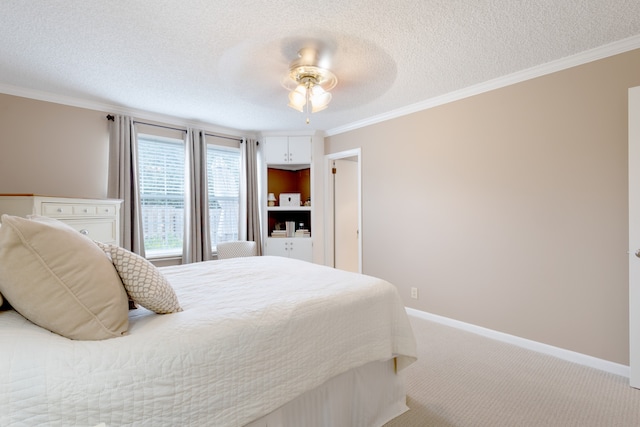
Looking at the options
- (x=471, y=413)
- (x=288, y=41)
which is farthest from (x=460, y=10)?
(x=471, y=413)

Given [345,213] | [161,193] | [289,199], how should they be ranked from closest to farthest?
[161,193], [289,199], [345,213]

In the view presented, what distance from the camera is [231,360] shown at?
108 cm

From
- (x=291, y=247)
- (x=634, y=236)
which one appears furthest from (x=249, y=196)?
(x=634, y=236)

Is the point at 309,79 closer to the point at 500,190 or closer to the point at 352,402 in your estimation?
the point at 500,190

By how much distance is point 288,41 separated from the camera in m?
2.08

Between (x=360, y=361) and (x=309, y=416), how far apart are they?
36 centimetres

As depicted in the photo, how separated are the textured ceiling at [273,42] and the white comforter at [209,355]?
168cm

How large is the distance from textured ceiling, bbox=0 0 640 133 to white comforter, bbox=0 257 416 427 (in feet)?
5.52

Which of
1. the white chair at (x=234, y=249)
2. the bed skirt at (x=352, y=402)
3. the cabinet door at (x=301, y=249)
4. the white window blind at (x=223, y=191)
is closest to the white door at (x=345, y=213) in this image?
the cabinet door at (x=301, y=249)

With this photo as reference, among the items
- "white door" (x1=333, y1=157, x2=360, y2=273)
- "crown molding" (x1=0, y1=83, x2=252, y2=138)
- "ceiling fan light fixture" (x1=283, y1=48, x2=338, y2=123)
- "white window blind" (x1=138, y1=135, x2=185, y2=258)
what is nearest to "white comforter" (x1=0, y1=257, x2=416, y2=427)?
"ceiling fan light fixture" (x1=283, y1=48, x2=338, y2=123)

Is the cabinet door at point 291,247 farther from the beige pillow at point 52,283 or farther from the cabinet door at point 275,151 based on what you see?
the beige pillow at point 52,283

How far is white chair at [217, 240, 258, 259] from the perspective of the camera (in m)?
3.89

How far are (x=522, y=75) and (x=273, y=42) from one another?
87.5 inches

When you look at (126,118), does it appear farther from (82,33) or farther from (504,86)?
(504,86)
